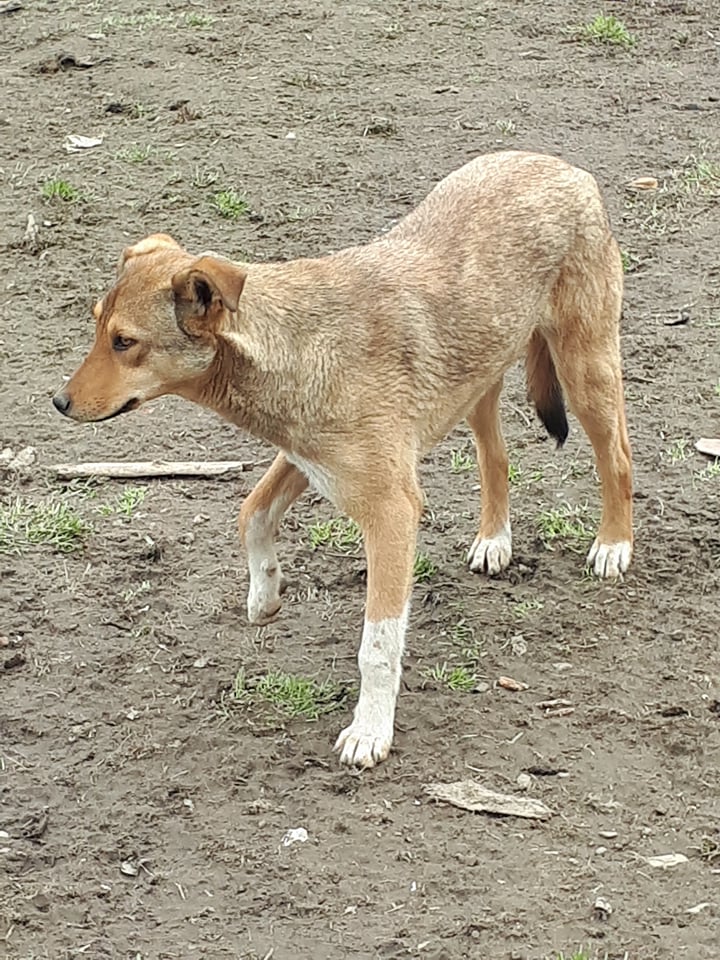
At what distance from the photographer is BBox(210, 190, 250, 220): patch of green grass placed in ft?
33.5

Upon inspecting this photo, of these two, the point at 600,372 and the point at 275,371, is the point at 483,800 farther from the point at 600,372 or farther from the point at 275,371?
the point at 600,372

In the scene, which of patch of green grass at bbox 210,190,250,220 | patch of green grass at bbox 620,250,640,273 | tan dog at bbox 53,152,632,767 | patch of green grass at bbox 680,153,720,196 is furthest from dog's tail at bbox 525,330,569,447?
patch of green grass at bbox 680,153,720,196

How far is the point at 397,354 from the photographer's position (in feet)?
19.2

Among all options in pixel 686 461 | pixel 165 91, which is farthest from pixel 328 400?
pixel 165 91

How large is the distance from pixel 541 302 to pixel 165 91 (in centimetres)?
656

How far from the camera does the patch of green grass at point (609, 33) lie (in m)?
12.6

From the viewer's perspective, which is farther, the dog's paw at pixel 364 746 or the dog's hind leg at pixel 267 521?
the dog's hind leg at pixel 267 521

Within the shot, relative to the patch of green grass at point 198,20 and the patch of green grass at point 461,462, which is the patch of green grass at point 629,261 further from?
the patch of green grass at point 198,20

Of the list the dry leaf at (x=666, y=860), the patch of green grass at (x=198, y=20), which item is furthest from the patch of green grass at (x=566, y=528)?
the patch of green grass at (x=198, y=20)

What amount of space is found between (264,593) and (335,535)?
0.97 metres

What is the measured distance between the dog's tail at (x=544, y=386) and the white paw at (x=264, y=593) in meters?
1.42

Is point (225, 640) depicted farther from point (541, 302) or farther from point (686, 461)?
point (686, 461)

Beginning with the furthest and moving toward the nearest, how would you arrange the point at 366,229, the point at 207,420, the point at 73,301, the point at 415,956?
the point at 366,229 < the point at 73,301 < the point at 207,420 < the point at 415,956

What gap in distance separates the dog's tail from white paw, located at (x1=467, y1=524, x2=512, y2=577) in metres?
0.51
